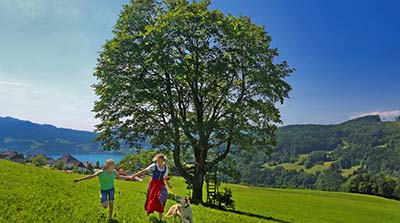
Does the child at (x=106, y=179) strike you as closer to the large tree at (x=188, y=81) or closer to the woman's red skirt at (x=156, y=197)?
the woman's red skirt at (x=156, y=197)

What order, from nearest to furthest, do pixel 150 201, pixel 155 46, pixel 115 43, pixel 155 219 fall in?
pixel 150 201
pixel 155 219
pixel 155 46
pixel 115 43

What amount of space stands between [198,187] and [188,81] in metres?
9.79

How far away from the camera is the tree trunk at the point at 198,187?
28.5m

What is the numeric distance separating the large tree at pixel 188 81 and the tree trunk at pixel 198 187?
0.09 metres

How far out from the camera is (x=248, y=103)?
91.9 ft

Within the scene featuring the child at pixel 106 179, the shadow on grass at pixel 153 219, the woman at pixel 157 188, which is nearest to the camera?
the child at pixel 106 179

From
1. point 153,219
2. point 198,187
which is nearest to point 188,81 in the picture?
point 198,187

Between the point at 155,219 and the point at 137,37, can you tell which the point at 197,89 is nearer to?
the point at 137,37

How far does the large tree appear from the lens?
26.2m

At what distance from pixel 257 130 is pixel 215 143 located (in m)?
4.41

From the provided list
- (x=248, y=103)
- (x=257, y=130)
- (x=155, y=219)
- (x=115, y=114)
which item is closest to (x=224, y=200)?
(x=257, y=130)

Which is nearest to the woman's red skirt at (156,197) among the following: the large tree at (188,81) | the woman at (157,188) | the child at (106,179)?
the woman at (157,188)

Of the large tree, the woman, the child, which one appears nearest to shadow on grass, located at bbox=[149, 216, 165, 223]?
Result: the woman

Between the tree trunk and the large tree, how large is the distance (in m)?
0.09
